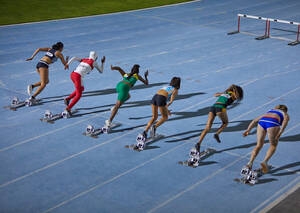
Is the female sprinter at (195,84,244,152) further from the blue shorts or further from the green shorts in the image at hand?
the green shorts

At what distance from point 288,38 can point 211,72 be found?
6750 mm

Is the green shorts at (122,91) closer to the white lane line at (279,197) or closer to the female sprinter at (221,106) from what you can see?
the female sprinter at (221,106)

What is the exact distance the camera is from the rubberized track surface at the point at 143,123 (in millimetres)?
9734

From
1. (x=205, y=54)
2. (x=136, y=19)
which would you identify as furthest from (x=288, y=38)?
(x=136, y=19)

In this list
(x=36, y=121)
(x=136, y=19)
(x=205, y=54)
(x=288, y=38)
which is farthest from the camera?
(x=136, y=19)

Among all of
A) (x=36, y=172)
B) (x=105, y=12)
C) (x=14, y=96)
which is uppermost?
(x=105, y=12)

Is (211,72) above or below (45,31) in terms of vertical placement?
below

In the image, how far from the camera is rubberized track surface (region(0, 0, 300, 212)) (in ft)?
31.9

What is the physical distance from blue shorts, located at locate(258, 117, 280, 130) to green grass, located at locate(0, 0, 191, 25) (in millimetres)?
19275

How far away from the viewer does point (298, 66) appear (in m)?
18.6

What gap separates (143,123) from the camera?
13.5 meters

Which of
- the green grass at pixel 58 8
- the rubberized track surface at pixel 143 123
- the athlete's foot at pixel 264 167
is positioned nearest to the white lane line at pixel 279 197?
the rubberized track surface at pixel 143 123

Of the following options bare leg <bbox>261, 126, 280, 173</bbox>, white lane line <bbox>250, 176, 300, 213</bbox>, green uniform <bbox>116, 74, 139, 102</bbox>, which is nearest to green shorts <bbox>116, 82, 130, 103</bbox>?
green uniform <bbox>116, 74, 139, 102</bbox>

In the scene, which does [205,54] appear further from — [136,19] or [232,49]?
[136,19]
